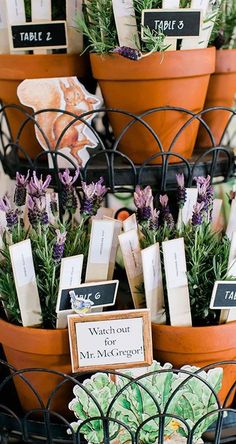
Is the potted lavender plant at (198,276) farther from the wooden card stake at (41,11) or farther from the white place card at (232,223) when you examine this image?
the wooden card stake at (41,11)

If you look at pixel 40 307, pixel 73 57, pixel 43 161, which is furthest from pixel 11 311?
pixel 73 57

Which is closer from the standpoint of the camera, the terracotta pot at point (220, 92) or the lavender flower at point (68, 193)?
the lavender flower at point (68, 193)

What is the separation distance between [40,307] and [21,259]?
68 millimetres

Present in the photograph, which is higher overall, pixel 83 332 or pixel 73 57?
pixel 73 57

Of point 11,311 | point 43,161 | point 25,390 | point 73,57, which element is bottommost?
point 25,390

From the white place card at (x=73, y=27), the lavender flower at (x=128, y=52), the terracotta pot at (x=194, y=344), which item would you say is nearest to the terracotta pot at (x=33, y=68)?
the white place card at (x=73, y=27)

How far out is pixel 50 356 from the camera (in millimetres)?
723

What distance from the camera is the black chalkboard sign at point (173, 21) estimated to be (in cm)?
71

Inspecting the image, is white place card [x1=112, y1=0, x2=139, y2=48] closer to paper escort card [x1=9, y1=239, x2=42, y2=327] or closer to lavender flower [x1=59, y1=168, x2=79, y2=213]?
lavender flower [x1=59, y1=168, x2=79, y2=213]

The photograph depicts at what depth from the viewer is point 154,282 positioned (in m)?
0.71

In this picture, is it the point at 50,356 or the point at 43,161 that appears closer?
the point at 50,356

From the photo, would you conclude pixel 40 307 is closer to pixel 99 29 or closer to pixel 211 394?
pixel 211 394

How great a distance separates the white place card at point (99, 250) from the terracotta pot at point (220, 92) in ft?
0.84

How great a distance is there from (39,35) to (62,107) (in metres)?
0.10
